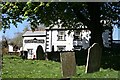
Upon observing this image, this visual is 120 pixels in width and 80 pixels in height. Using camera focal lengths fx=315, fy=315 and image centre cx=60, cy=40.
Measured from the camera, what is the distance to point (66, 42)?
130ft

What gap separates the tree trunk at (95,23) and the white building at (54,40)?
14394 mm

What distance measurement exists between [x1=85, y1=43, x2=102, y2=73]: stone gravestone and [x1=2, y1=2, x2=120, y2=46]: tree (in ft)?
14.6

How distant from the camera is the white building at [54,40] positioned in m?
35.7

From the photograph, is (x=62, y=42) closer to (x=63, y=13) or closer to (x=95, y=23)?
(x=95, y=23)

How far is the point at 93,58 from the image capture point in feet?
41.2

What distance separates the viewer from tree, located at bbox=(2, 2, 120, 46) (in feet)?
56.2

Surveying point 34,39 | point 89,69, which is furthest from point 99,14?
point 34,39

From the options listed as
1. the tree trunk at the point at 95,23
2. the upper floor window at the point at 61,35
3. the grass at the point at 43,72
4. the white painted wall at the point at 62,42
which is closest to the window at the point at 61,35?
the upper floor window at the point at 61,35

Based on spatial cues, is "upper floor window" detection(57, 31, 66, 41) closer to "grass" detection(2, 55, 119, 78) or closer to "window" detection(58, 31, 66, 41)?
"window" detection(58, 31, 66, 41)

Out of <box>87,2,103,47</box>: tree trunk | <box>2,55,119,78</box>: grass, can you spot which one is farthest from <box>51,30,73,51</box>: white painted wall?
<box>2,55,119,78</box>: grass

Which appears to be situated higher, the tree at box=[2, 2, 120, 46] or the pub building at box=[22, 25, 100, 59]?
the tree at box=[2, 2, 120, 46]

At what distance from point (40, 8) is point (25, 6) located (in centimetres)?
110

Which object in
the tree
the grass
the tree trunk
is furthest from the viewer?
the tree trunk

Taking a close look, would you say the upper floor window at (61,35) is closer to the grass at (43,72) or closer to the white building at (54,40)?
the white building at (54,40)
